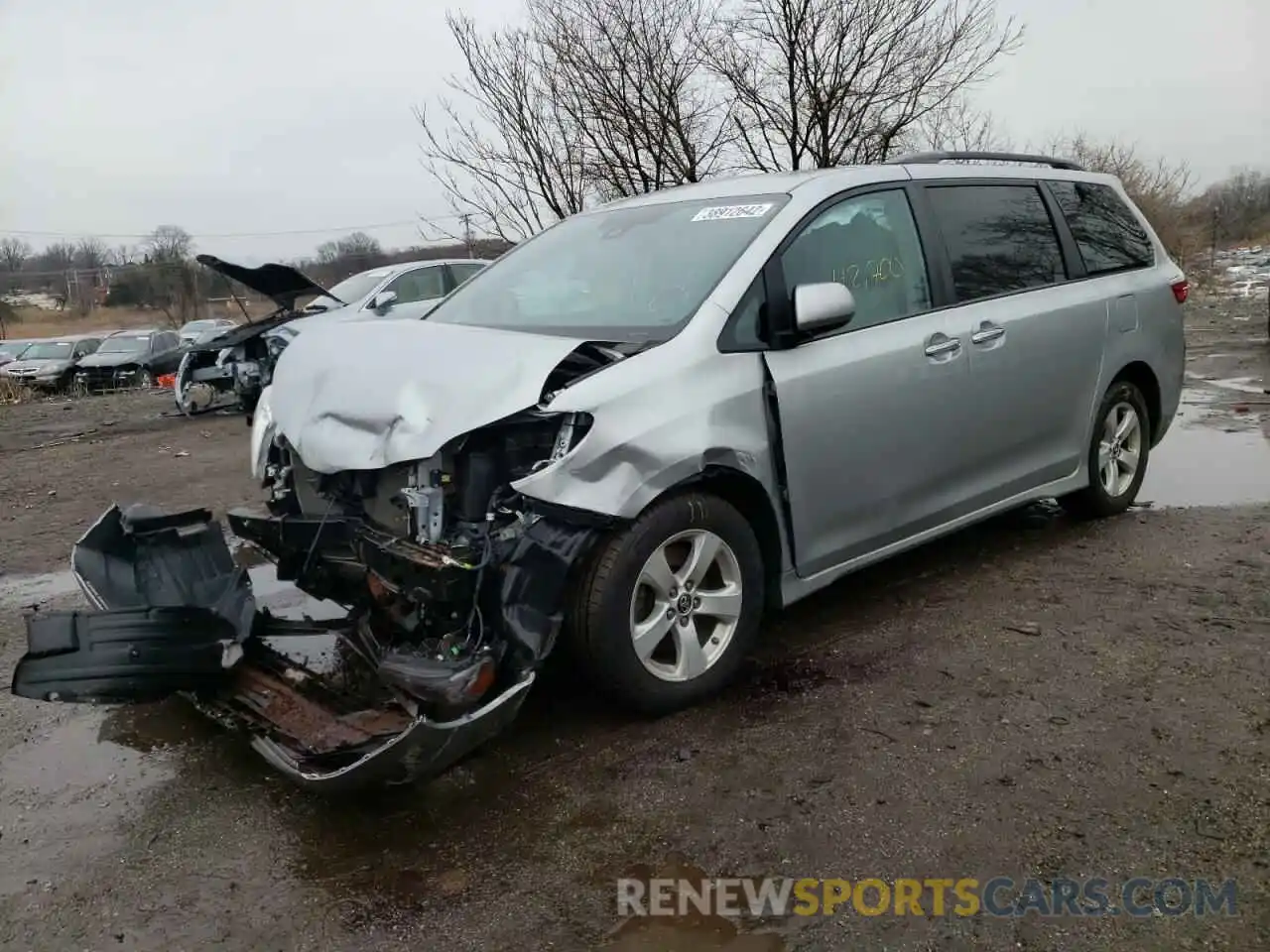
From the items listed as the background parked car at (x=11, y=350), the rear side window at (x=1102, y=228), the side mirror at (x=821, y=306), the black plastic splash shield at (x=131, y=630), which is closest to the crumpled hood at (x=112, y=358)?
the background parked car at (x=11, y=350)

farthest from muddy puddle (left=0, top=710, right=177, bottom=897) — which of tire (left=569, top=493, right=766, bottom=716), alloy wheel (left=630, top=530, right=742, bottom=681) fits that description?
alloy wheel (left=630, top=530, right=742, bottom=681)

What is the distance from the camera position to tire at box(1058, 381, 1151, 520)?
5.21m

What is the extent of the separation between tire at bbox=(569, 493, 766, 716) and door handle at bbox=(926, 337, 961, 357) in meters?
1.20

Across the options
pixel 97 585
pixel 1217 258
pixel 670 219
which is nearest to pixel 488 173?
pixel 670 219

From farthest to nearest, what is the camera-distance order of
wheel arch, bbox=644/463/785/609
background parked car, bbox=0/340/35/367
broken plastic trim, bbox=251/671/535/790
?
1. background parked car, bbox=0/340/35/367
2. wheel arch, bbox=644/463/785/609
3. broken plastic trim, bbox=251/671/535/790

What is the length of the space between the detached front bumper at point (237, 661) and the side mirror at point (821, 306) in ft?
5.17

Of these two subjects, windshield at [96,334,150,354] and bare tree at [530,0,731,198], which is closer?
bare tree at [530,0,731,198]

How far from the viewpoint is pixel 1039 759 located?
3072 millimetres

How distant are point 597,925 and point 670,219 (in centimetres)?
282

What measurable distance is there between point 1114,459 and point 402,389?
4029mm

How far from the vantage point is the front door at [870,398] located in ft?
12.1

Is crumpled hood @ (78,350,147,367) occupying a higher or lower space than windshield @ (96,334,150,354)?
lower

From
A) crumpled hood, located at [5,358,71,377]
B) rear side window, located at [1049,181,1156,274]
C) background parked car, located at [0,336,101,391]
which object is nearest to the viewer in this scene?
rear side window, located at [1049,181,1156,274]

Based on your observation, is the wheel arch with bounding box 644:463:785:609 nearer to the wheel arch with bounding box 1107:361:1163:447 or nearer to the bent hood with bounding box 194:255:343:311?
the wheel arch with bounding box 1107:361:1163:447
